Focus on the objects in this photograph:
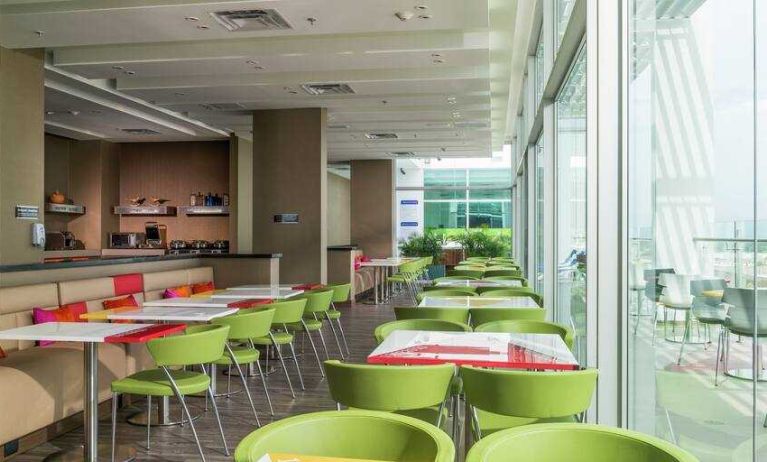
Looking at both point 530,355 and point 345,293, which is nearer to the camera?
point 530,355

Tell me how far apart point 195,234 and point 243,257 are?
20.6ft

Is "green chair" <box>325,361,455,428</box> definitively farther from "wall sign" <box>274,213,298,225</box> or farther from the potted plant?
the potted plant

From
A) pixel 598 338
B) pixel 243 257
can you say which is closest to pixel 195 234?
pixel 243 257

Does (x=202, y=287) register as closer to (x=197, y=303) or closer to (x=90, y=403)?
(x=197, y=303)

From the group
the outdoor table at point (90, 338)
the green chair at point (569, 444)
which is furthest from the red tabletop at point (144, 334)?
the green chair at point (569, 444)

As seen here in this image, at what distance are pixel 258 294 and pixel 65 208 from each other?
8.54 m

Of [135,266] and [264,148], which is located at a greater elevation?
[264,148]

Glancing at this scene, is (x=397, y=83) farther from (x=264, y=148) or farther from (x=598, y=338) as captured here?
(x=598, y=338)

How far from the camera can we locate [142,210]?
1453cm

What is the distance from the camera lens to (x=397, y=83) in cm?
916

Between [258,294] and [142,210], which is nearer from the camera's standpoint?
[258,294]

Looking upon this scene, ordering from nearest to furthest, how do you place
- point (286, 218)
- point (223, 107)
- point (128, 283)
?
point (128, 283), point (223, 107), point (286, 218)

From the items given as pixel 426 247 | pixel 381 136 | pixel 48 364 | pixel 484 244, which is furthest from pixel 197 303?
pixel 484 244

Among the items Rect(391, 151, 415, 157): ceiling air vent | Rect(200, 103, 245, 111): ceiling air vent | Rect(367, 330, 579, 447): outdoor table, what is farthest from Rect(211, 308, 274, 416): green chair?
Rect(391, 151, 415, 157): ceiling air vent
